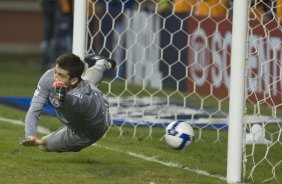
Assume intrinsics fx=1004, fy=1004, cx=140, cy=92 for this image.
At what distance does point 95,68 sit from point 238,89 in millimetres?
1575

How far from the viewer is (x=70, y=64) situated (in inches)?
279

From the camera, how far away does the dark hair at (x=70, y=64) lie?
279 inches

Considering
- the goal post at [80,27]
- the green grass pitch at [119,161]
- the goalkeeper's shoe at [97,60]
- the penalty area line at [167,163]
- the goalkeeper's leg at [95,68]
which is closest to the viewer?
the green grass pitch at [119,161]

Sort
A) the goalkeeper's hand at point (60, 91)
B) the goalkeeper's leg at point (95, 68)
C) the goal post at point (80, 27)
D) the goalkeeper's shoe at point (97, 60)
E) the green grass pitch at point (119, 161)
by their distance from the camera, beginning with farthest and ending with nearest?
1. the goal post at point (80, 27)
2. the goalkeeper's shoe at point (97, 60)
3. the goalkeeper's leg at point (95, 68)
4. the green grass pitch at point (119, 161)
5. the goalkeeper's hand at point (60, 91)

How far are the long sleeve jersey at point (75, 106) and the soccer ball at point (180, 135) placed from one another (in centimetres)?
50

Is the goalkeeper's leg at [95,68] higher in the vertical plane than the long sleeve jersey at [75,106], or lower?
higher

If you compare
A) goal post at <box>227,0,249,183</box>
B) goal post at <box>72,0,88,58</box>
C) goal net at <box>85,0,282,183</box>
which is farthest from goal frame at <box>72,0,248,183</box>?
goal post at <box>72,0,88,58</box>

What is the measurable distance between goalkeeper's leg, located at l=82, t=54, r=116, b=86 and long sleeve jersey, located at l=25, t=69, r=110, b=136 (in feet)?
1.20

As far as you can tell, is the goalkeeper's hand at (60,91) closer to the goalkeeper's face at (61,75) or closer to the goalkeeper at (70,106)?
the goalkeeper at (70,106)

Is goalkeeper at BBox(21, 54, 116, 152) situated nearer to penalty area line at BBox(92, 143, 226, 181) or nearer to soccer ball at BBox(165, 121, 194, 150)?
soccer ball at BBox(165, 121, 194, 150)

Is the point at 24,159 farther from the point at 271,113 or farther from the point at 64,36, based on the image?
the point at 64,36

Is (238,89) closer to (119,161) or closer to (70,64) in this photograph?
(70,64)

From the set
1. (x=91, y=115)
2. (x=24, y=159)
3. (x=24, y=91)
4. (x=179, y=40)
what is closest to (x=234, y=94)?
(x=91, y=115)

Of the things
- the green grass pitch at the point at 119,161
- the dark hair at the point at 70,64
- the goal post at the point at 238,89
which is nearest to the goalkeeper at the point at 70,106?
the dark hair at the point at 70,64
